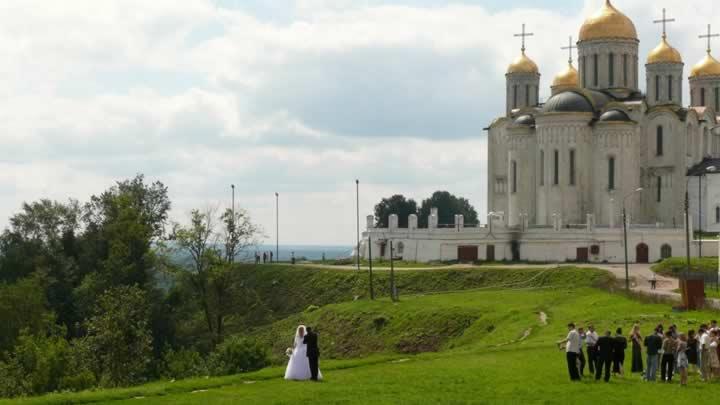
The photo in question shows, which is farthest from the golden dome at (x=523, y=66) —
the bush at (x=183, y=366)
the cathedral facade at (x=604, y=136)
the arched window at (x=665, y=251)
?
the bush at (x=183, y=366)

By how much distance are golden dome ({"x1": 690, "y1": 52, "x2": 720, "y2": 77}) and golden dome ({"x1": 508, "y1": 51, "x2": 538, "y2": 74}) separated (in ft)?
44.1

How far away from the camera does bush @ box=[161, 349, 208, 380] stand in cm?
4813

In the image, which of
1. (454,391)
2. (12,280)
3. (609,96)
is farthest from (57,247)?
(454,391)

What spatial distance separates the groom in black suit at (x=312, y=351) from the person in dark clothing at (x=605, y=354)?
256 inches

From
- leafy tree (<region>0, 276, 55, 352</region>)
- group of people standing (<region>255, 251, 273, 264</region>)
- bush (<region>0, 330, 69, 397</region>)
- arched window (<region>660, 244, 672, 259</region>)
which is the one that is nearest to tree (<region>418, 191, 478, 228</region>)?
group of people standing (<region>255, 251, 273, 264</region>)

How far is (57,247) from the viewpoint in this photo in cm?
7456

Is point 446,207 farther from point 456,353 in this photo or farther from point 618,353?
point 618,353

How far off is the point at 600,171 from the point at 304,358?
187ft

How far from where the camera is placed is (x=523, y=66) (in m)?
92.5

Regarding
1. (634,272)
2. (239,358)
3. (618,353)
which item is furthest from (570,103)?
(618,353)

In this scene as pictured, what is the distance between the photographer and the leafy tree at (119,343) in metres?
Answer: 49.6

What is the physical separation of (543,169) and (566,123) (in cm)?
371

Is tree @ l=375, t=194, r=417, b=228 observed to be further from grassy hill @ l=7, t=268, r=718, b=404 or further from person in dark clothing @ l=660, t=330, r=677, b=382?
person in dark clothing @ l=660, t=330, r=677, b=382

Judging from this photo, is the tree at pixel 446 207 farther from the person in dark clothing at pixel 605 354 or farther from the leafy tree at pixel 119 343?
the person in dark clothing at pixel 605 354
